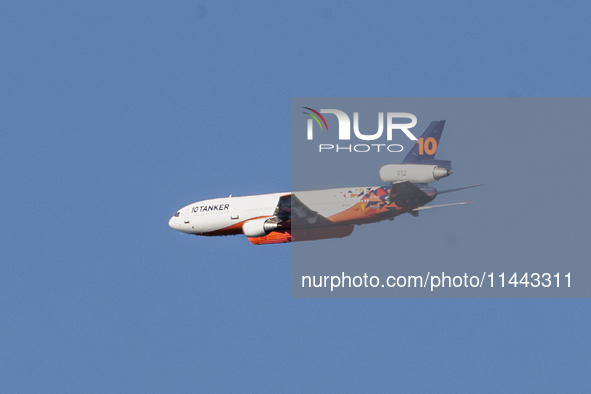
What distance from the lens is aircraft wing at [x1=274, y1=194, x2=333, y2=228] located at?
144 ft

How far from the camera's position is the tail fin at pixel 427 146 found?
41.5 m

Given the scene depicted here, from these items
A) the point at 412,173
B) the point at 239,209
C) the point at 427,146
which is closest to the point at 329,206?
the point at 412,173

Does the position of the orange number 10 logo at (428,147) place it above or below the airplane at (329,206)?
above

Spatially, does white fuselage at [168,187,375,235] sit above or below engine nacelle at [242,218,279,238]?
above

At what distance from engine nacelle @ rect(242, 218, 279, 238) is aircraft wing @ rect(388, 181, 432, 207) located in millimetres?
7250

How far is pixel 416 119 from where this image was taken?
4188 cm

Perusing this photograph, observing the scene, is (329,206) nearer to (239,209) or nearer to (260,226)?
(260,226)

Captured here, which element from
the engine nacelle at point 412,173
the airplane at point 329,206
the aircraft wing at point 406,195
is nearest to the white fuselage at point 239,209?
the airplane at point 329,206

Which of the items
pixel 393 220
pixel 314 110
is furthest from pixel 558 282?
pixel 314 110

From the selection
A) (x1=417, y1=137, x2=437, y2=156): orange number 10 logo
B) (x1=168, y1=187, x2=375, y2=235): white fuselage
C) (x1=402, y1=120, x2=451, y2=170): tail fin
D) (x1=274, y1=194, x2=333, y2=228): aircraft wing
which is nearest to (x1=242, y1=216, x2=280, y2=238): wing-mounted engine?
(x1=274, y1=194, x2=333, y2=228): aircraft wing

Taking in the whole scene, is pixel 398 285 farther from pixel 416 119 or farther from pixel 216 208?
pixel 216 208

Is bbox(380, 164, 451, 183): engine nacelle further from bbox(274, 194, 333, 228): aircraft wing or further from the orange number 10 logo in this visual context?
bbox(274, 194, 333, 228): aircraft wing

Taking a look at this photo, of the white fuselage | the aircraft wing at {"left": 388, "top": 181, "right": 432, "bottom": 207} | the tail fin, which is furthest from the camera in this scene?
the white fuselage

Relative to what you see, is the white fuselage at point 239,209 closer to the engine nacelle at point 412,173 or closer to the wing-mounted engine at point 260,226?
the wing-mounted engine at point 260,226
